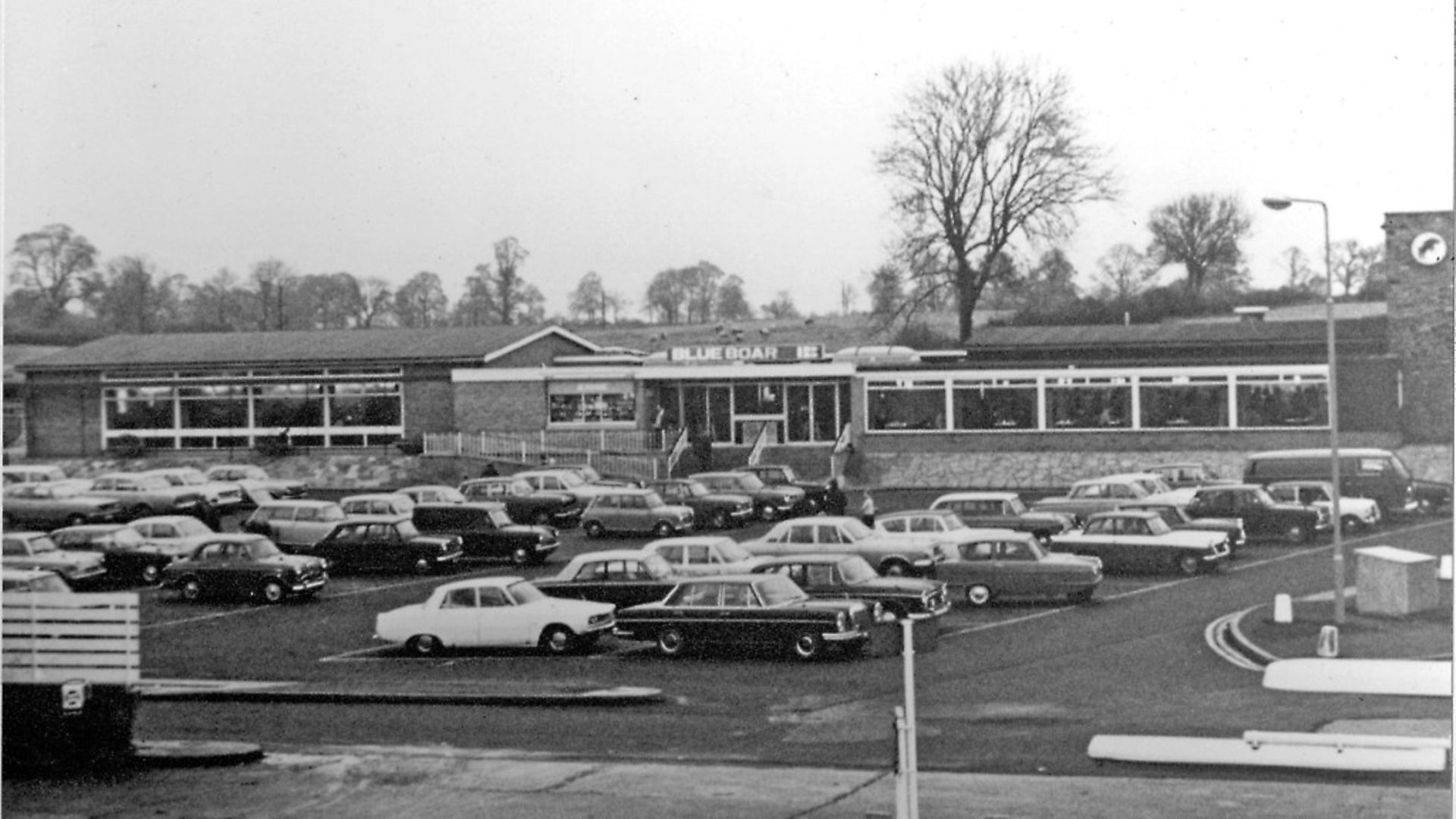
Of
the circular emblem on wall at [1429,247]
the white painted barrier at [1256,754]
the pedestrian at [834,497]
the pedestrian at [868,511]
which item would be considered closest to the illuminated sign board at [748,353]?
the pedestrian at [834,497]

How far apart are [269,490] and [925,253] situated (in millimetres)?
9186

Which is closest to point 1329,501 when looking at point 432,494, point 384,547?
point 432,494

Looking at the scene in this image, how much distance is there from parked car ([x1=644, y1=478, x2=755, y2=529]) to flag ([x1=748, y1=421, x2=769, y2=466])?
442mm

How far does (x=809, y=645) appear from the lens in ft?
50.3

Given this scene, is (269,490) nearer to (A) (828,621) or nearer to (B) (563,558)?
(B) (563,558)

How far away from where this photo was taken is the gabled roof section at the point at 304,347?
17625 millimetres

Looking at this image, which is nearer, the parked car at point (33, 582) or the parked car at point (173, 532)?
the parked car at point (33, 582)

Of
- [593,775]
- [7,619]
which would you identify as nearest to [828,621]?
[593,775]

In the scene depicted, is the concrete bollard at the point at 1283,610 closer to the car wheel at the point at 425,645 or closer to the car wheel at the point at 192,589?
the car wheel at the point at 425,645

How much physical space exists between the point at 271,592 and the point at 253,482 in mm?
1684

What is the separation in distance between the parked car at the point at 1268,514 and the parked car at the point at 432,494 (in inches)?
338

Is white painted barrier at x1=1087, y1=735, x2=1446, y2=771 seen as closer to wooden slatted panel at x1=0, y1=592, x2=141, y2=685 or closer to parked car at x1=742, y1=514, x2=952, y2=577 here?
parked car at x1=742, y1=514, x2=952, y2=577

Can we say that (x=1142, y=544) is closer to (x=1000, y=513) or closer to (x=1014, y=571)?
(x=1014, y=571)

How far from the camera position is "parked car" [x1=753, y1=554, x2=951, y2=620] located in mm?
16422
